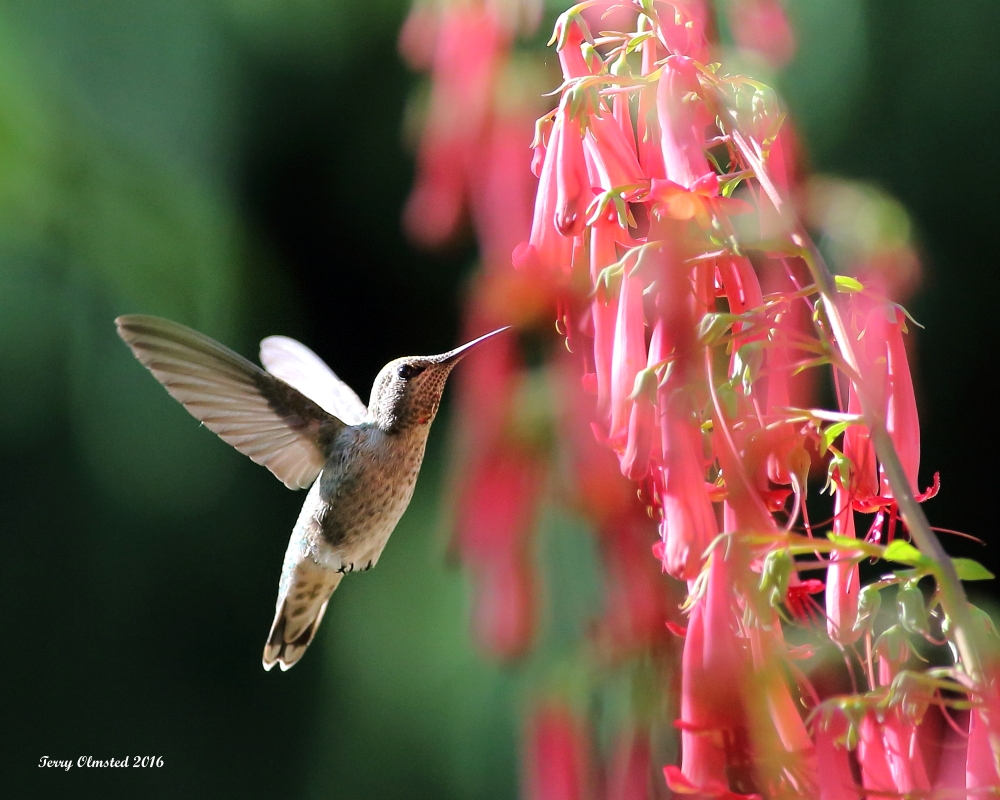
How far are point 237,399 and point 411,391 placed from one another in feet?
0.50

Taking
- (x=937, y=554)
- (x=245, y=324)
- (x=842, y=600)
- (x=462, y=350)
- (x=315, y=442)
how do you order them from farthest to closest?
(x=245, y=324), (x=315, y=442), (x=462, y=350), (x=842, y=600), (x=937, y=554)

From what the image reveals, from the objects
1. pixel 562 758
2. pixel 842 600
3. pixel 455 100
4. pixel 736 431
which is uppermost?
pixel 455 100

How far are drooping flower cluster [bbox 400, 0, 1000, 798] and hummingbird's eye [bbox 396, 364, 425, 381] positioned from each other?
0.27 m

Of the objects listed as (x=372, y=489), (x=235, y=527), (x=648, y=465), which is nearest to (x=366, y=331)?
(x=235, y=527)

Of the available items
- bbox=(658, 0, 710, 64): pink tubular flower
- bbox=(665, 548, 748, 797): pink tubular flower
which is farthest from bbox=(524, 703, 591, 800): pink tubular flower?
bbox=(658, 0, 710, 64): pink tubular flower

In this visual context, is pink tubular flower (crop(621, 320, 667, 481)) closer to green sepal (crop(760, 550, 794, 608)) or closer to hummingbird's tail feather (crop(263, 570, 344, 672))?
green sepal (crop(760, 550, 794, 608))

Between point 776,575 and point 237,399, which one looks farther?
point 237,399

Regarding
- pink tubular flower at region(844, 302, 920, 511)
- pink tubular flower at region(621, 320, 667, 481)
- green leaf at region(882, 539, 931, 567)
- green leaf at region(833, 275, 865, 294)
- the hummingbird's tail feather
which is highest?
green leaf at region(833, 275, 865, 294)

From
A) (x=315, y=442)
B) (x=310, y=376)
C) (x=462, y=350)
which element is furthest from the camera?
(x=310, y=376)

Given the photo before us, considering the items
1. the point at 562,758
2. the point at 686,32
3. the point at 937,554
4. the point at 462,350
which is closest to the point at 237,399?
the point at 462,350

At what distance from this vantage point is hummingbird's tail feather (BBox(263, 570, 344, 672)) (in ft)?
3.29

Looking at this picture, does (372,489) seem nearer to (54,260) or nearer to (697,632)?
(697,632)

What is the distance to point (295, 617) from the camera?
1015 mm

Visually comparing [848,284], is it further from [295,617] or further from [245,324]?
[245,324]
